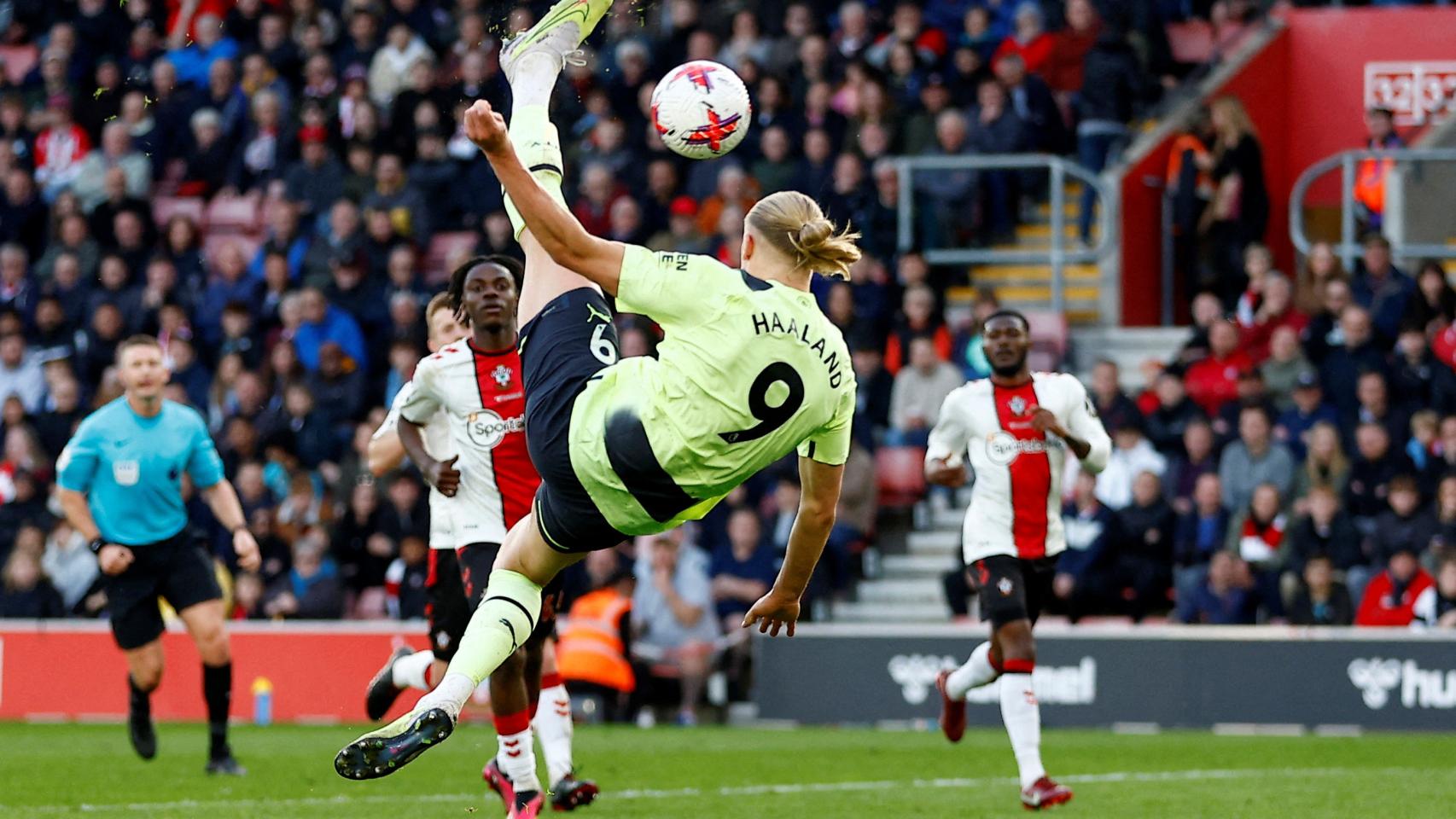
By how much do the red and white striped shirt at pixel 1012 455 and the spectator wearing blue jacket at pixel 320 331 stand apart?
980cm

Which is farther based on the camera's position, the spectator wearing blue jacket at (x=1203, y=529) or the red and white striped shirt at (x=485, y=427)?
the spectator wearing blue jacket at (x=1203, y=529)

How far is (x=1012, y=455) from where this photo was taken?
12.3m

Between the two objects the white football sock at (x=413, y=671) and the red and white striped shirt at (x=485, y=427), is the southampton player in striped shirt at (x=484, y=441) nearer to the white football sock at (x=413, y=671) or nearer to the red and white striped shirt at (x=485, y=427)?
the red and white striped shirt at (x=485, y=427)

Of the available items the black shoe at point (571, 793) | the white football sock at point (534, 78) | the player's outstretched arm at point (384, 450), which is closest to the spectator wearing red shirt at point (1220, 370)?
the player's outstretched arm at point (384, 450)

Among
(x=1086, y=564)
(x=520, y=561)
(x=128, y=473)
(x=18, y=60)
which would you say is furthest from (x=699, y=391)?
(x=18, y=60)

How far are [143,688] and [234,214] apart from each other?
36.0 ft

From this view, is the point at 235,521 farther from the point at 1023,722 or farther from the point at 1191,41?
the point at 1191,41

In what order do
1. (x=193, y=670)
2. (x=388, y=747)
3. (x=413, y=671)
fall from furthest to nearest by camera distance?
(x=193, y=670)
(x=413, y=671)
(x=388, y=747)

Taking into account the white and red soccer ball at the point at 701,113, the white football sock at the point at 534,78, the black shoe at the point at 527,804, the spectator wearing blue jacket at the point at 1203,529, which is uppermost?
the white football sock at the point at 534,78

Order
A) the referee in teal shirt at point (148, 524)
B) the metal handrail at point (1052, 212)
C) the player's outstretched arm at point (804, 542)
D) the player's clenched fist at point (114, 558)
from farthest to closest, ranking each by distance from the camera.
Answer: the metal handrail at point (1052, 212)
the referee in teal shirt at point (148, 524)
the player's clenched fist at point (114, 558)
the player's outstretched arm at point (804, 542)

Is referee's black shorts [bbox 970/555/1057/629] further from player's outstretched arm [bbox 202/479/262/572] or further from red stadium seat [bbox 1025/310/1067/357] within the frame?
red stadium seat [bbox 1025/310/1067/357]

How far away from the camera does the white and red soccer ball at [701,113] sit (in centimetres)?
873

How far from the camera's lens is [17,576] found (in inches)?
786

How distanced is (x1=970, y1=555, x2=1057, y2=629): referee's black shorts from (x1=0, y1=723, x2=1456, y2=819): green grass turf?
92 cm
